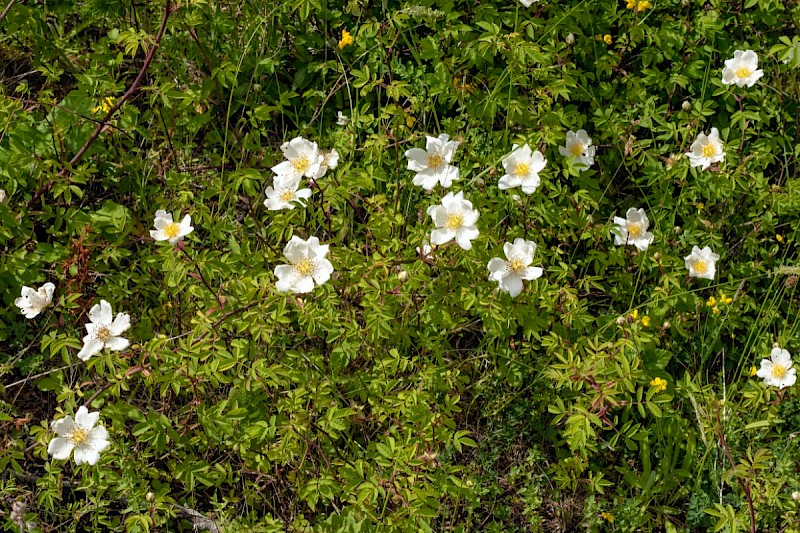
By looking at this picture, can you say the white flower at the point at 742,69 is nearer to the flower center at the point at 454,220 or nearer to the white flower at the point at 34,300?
the flower center at the point at 454,220

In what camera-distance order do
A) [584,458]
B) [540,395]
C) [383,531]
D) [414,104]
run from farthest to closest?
[414,104]
[540,395]
[584,458]
[383,531]

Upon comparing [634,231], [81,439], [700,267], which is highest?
[634,231]

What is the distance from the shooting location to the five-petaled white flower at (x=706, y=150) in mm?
3311

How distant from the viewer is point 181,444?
10.1 ft

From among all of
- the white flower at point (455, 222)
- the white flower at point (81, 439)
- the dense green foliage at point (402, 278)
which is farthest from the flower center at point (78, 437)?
the white flower at point (455, 222)

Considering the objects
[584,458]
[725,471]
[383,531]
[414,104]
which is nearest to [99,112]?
[414,104]

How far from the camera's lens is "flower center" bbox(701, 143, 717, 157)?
3318 millimetres

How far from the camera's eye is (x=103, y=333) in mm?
2887

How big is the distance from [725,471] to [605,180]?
1356 millimetres

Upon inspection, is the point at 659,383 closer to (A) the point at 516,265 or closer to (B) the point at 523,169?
(A) the point at 516,265

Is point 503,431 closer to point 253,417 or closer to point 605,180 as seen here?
point 253,417

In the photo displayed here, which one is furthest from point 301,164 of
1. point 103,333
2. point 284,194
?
point 103,333

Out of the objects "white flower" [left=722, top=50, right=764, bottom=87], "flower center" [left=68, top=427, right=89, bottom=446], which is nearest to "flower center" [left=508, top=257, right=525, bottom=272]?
"white flower" [left=722, top=50, right=764, bottom=87]

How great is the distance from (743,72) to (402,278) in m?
1.81
